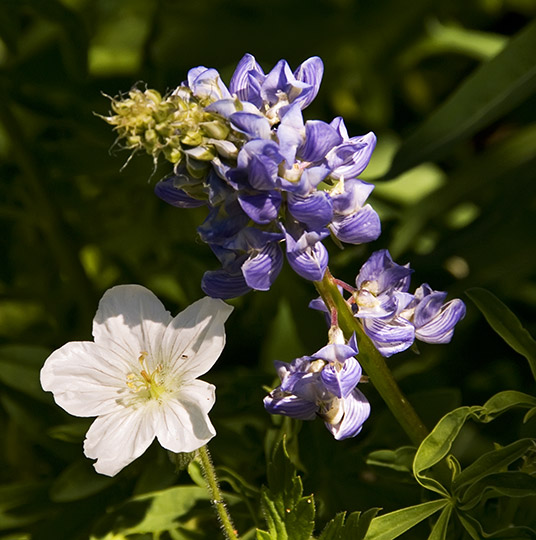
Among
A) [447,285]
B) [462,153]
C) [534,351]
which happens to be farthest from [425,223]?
[534,351]

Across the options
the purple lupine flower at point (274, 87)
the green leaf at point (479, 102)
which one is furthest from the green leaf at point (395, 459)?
the green leaf at point (479, 102)

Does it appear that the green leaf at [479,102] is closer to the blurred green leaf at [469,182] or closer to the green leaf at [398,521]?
the blurred green leaf at [469,182]

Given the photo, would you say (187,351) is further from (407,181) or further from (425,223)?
(407,181)

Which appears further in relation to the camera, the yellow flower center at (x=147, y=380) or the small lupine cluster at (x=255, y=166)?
the yellow flower center at (x=147, y=380)

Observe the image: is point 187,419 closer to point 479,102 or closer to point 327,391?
point 327,391

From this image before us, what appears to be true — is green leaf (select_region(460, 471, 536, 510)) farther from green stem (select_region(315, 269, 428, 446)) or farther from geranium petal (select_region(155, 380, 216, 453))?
geranium petal (select_region(155, 380, 216, 453))

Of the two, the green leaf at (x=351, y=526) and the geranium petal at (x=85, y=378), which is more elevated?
the geranium petal at (x=85, y=378)

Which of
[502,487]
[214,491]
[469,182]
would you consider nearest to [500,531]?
[502,487]
